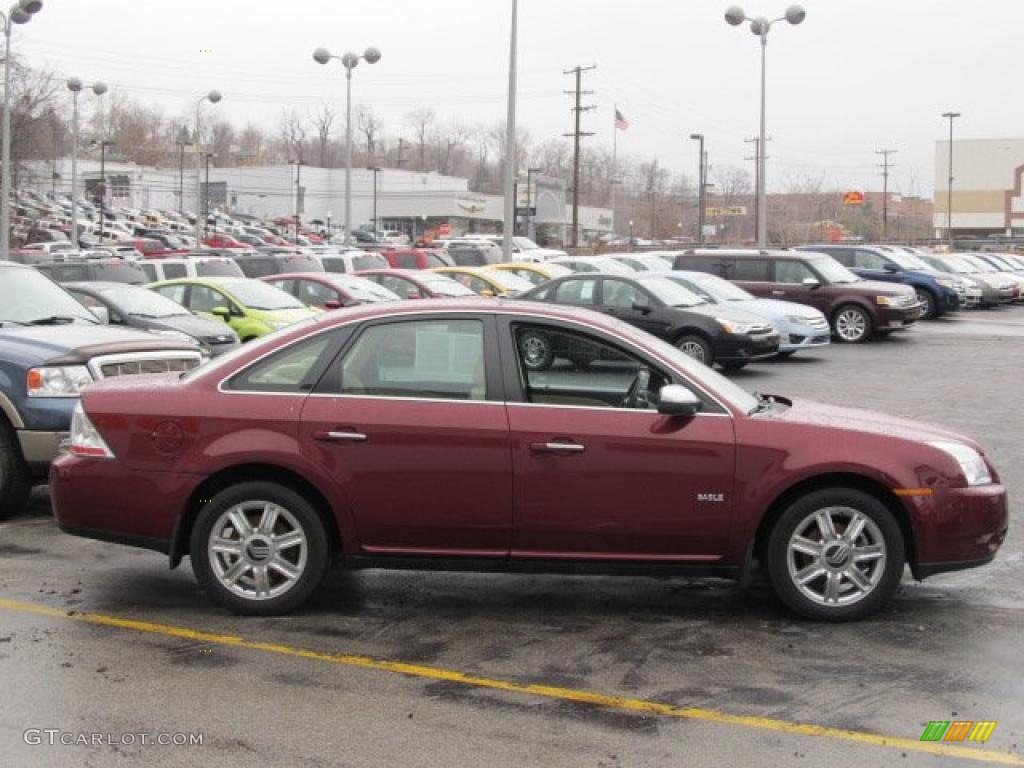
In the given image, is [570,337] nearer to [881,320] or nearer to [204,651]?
Answer: [204,651]

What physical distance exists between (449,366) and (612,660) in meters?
1.68

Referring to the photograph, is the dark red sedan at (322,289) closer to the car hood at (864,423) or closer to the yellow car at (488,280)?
the yellow car at (488,280)

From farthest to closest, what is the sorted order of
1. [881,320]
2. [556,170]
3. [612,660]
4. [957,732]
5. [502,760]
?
[556,170]
[881,320]
[612,660]
[957,732]
[502,760]

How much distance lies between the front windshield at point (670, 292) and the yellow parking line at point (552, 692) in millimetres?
13317

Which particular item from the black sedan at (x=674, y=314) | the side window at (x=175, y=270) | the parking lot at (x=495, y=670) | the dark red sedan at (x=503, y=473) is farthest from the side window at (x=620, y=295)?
the dark red sedan at (x=503, y=473)

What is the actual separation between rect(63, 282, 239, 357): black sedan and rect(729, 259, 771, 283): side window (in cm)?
1186

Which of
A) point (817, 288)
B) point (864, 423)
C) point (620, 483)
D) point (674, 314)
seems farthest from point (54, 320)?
point (817, 288)

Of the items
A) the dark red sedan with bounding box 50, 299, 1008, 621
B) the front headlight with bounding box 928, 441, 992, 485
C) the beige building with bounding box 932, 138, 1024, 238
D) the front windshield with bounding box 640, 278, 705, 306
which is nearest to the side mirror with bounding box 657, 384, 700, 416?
the dark red sedan with bounding box 50, 299, 1008, 621

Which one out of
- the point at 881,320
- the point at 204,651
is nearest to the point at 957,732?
the point at 204,651

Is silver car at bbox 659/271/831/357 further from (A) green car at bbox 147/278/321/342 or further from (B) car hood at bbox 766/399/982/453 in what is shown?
(B) car hood at bbox 766/399/982/453

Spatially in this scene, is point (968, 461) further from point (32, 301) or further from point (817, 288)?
point (817, 288)

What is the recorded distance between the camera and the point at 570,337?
613 centimetres

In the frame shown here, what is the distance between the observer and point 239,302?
17438 millimetres

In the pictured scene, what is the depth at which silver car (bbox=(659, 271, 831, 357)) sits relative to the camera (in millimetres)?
20344
